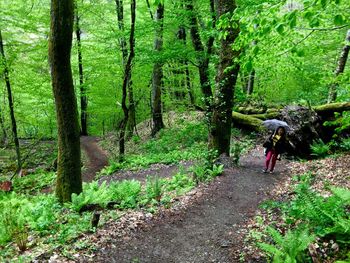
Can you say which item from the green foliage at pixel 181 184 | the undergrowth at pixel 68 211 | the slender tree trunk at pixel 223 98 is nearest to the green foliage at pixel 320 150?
the slender tree trunk at pixel 223 98

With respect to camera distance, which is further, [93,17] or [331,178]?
[93,17]

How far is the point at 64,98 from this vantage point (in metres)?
7.75

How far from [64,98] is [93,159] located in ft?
43.6

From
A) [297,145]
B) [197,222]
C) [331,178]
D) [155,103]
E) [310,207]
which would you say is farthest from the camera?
[155,103]

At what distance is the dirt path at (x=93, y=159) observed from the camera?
16853mm

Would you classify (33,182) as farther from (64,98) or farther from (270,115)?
(270,115)

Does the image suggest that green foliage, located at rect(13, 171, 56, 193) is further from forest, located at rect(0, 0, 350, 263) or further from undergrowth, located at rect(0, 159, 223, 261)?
undergrowth, located at rect(0, 159, 223, 261)

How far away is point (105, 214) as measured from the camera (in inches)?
291

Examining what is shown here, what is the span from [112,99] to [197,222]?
20026 millimetres

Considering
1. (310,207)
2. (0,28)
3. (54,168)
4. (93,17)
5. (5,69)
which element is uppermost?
(93,17)

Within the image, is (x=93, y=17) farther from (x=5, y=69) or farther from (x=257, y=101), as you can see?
(x=257, y=101)

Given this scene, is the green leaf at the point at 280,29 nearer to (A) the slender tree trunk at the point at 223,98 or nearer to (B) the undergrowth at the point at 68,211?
(B) the undergrowth at the point at 68,211

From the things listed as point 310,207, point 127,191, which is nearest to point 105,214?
point 127,191

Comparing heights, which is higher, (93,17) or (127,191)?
(93,17)
